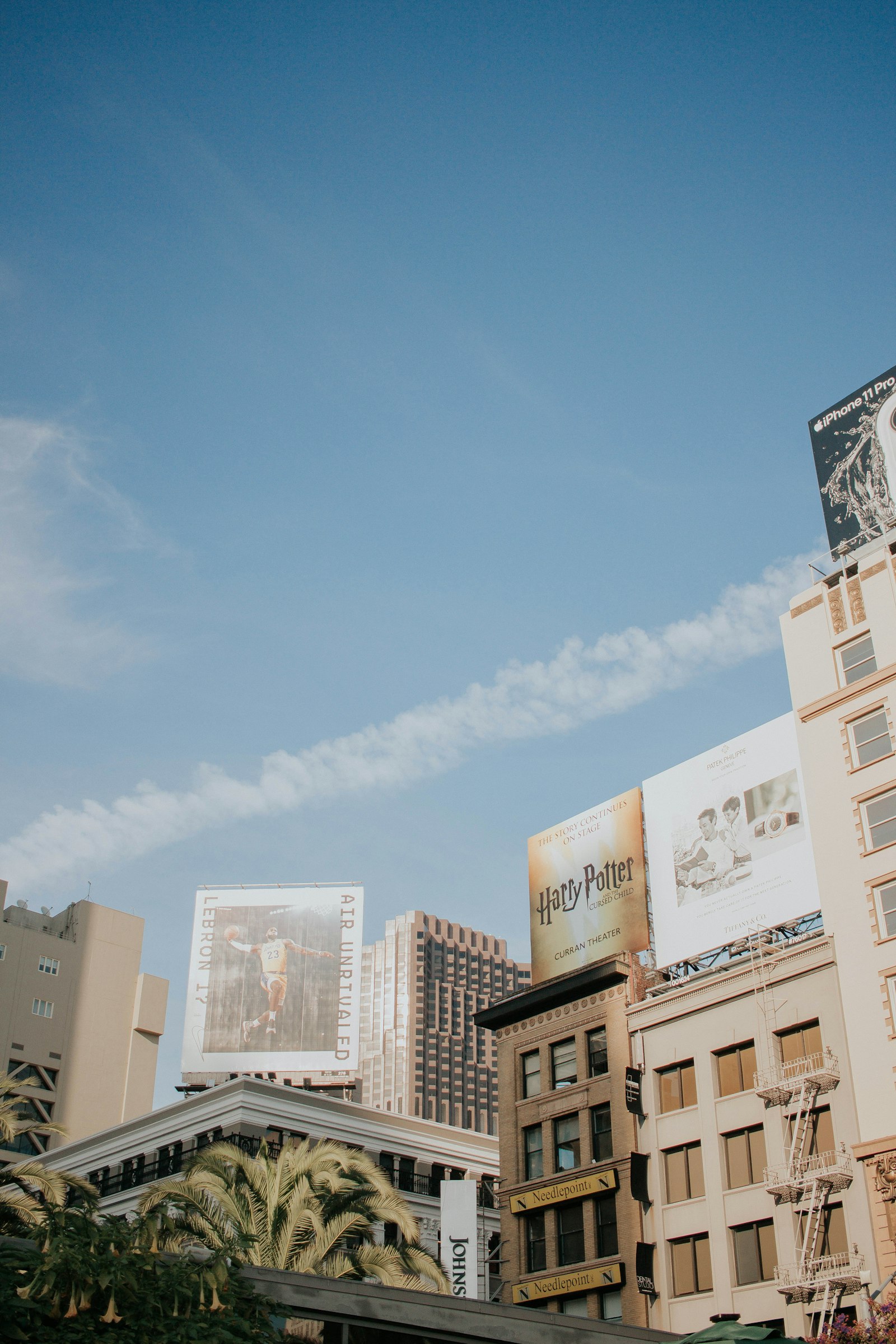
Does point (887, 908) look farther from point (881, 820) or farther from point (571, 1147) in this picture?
point (571, 1147)

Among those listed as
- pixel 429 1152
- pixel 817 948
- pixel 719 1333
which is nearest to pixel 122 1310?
pixel 719 1333

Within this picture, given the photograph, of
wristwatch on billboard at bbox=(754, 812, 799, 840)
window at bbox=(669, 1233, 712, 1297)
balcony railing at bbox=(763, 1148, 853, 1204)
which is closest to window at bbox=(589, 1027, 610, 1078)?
window at bbox=(669, 1233, 712, 1297)

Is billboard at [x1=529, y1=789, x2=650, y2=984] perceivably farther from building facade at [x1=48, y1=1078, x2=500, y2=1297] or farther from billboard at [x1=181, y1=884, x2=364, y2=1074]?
billboard at [x1=181, y1=884, x2=364, y2=1074]

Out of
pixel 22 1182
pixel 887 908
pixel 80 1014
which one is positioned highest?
pixel 80 1014

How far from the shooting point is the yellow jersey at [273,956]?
72.2 m

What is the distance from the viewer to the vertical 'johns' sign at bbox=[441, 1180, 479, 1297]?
45.5 metres

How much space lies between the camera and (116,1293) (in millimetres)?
17953

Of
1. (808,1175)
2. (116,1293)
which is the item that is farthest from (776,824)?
(116,1293)

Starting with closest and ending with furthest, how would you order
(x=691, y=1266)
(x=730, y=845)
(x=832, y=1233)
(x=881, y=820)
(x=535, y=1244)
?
(x=832, y=1233)
(x=881, y=820)
(x=691, y=1266)
(x=730, y=845)
(x=535, y=1244)

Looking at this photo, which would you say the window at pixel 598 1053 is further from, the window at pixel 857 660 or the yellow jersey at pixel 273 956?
the yellow jersey at pixel 273 956

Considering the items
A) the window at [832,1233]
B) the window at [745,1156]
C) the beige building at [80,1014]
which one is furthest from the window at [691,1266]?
the beige building at [80,1014]

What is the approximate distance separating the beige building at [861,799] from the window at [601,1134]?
1248 cm

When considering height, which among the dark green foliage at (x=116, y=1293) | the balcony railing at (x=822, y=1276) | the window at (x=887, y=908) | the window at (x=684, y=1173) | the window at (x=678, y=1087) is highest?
the window at (x=887, y=908)

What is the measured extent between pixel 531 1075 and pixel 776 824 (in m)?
16.0
